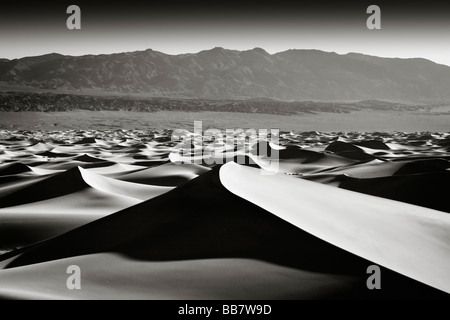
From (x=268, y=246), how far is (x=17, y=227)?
2.47 metres

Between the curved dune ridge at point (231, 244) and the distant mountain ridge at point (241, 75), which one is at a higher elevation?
the distant mountain ridge at point (241, 75)

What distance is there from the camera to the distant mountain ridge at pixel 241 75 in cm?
11094

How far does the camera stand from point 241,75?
436ft

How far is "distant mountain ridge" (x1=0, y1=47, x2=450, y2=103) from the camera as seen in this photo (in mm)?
110938

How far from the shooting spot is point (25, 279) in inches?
93.4

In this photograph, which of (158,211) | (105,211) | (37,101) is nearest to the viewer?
(158,211)

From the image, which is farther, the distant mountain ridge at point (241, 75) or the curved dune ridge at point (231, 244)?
the distant mountain ridge at point (241, 75)

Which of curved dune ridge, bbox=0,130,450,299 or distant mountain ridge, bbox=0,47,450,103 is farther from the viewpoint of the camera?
distant mountain ridge, bbox=0,47,450,103

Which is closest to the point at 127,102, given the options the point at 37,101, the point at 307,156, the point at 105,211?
the point at 37,101

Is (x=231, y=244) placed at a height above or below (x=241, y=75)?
below

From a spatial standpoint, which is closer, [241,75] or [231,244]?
[231,244]

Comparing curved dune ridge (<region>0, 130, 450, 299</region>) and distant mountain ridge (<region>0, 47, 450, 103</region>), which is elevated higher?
distant mountain ridge (<region>0, 47, 450, 103</region>)
